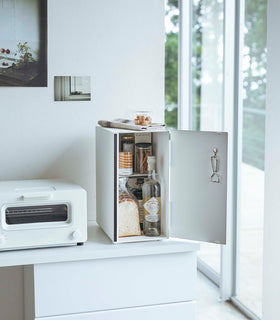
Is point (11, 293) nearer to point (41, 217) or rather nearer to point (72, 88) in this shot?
point (41, 217)

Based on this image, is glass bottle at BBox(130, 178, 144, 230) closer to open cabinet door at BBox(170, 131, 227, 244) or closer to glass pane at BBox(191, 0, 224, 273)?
open cabinet door at BBox(170, 131, 227, 244)

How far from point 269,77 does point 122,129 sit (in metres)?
0.85

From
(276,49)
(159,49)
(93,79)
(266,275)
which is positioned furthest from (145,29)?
(266,275)

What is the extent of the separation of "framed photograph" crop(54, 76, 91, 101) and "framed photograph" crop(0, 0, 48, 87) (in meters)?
0.08

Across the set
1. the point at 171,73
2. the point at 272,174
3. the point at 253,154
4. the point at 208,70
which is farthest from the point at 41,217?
the point at 171,73

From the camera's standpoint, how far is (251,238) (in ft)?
10.6

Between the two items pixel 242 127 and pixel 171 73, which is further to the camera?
pixel 171 73

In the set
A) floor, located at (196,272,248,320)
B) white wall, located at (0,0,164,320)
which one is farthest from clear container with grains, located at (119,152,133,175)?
floor, located at (196,272,248,320)

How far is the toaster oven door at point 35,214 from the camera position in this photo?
2080 mm

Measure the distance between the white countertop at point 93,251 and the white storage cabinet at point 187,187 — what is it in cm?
4

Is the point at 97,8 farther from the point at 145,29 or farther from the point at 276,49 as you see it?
the point at 276,49

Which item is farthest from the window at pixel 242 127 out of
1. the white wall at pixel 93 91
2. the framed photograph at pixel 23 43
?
the framed photograph at pixel 23 43

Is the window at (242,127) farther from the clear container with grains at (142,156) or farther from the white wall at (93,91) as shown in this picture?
the clear container with grains at (142,156)

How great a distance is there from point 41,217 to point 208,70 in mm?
2214
